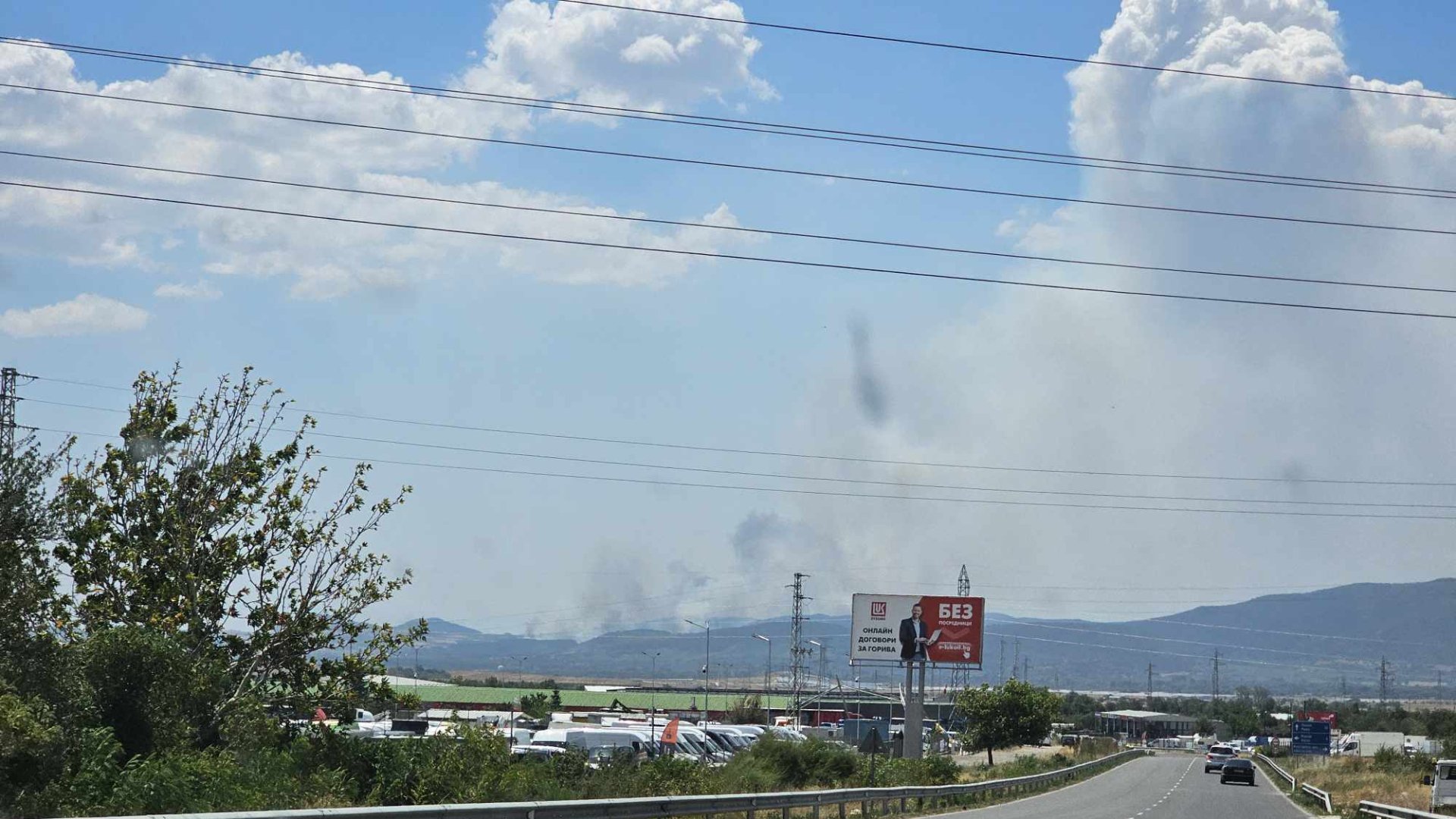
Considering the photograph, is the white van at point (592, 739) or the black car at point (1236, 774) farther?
the black car at point (1236, 774)

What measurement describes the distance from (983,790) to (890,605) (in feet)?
102

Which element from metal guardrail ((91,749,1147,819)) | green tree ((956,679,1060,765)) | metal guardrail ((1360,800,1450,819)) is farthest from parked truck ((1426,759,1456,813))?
green tree ((956,679,1060,765))

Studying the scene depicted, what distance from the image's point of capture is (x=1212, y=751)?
86125 millimetres

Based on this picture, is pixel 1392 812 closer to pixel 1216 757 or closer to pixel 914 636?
pixel 914 636

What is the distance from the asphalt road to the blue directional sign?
29.3 m

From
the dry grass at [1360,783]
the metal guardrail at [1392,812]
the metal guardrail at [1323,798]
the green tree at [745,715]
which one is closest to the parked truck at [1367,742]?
the dry grass at [1360,783]

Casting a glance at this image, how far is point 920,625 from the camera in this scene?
250 ft

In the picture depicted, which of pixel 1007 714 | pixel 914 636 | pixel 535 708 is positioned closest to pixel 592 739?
pixel 914 636

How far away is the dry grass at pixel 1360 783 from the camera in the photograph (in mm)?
49750

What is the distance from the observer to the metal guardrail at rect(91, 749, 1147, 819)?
14828mm

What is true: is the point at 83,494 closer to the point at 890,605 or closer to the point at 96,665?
the point at 96,665

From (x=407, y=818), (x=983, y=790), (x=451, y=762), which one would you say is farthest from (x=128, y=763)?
(x=983, y=790)

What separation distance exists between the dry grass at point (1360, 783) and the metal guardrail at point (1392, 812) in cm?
224

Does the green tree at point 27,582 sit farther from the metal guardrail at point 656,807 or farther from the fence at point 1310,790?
the fence at point 1310,790
